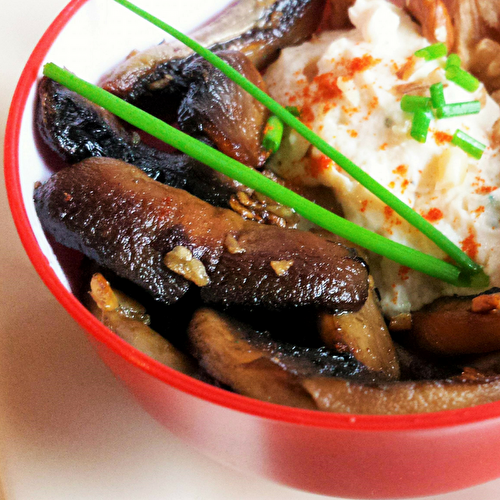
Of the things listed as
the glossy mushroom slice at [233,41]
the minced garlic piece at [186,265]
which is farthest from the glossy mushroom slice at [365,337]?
the glossy mushroom slice at [233,41]

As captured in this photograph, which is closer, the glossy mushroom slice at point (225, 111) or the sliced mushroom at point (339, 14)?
the glossy mushroom slice at point (225, 111)

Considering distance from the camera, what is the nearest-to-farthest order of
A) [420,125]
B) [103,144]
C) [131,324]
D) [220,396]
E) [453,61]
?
[220,396], [131,324], [103,144], [420,125], [453,61]

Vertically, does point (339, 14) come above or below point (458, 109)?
above

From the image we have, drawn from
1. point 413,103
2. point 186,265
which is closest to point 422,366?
point 186,265

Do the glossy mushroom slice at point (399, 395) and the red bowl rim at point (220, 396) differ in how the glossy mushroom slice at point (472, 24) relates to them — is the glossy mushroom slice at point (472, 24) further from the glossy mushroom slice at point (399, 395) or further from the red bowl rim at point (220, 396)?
the red bowl rim at point (220, 396)

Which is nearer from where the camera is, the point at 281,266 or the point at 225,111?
the point at 281,266

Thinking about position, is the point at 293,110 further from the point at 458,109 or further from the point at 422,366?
the point at 422,366

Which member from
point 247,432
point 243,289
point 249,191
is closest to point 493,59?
point 249,191
